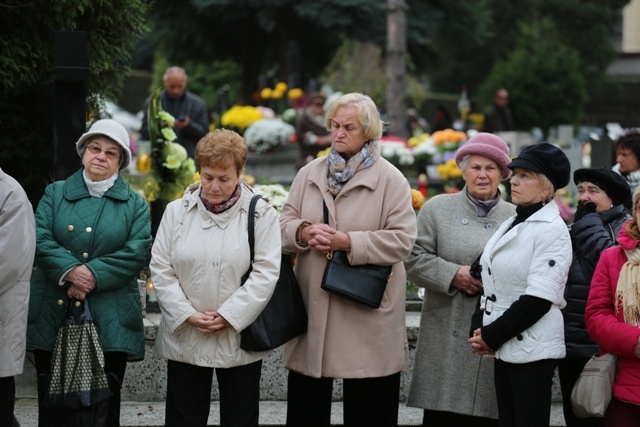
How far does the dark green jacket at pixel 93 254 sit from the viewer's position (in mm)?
5254

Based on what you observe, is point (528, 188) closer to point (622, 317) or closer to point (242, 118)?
point (622, 317)

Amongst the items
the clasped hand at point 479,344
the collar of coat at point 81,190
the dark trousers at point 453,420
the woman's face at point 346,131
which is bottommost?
the dark trousers at point 453,420

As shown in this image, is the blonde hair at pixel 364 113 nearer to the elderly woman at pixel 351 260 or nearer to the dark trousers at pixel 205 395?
the elderly woman at pixel 351 260

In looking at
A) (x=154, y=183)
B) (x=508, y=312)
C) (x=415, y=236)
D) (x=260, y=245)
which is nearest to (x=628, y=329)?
(x=508, y=312)

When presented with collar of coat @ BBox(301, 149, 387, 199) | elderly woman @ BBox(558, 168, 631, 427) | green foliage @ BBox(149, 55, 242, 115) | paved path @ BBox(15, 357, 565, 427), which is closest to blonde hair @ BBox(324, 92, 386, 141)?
collar of coat @ BBox(301, 149, 387, 199)

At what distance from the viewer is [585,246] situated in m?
5.64

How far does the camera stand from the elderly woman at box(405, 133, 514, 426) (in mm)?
5672

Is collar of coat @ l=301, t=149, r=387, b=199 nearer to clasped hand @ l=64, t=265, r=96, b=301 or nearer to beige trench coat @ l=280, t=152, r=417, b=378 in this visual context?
beige trench coat @ l=280, t=152, r=417, b=378

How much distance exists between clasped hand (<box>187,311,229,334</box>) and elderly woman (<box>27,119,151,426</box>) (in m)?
0.45

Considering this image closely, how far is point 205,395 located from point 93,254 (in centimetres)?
86

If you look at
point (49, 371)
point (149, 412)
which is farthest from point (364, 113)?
point (149, 412)

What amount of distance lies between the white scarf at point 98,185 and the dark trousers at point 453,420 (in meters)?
2.04

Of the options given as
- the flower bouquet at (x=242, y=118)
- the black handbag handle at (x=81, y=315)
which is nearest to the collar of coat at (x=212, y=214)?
the black handbag handle at (x=81, y=315)

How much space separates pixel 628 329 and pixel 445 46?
34645 mm
